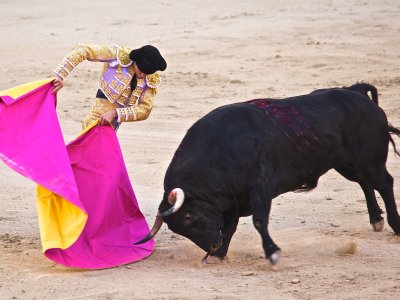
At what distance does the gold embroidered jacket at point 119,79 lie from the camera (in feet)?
→ 23.6

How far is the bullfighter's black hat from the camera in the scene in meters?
7.08

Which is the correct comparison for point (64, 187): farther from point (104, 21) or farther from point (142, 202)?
point (104, 21)

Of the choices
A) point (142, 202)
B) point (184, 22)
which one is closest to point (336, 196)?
point (142, 202)

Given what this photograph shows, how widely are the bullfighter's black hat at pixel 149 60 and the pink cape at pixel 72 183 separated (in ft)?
1.55

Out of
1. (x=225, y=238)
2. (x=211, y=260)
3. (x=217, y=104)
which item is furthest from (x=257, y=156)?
(x=217, y=104)

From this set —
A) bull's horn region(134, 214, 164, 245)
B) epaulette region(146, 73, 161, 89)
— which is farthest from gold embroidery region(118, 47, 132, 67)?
bull's horn region(134, 214, 164, 245)

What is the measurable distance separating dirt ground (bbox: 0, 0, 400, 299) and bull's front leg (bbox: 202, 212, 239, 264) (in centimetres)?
7

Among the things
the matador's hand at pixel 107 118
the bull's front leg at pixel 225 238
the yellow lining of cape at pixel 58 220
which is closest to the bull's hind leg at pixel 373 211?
the bull's front leg at pixel 225 238

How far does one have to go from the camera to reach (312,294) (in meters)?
6.06

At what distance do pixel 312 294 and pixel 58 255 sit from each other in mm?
1624

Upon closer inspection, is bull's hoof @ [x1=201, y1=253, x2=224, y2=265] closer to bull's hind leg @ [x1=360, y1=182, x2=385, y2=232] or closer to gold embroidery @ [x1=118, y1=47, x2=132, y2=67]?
bull's hind leg @ [x1=360, y1=182, x2=385, y2=232]

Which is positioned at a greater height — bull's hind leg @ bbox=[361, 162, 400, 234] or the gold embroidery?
the gold embroidery

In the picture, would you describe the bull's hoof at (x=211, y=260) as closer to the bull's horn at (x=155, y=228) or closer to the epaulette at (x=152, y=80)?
the bull's horn at (x=155, y=228)

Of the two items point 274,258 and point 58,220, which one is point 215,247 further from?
point 58,220
